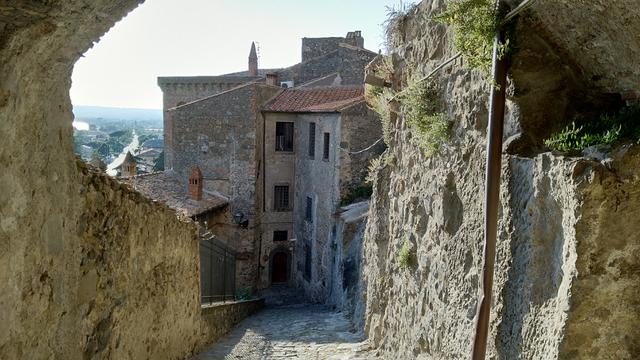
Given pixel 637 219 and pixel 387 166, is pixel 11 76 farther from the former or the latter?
pixel 387 166

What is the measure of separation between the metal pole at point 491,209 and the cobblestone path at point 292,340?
375cm

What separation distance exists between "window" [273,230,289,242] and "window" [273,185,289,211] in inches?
38.3

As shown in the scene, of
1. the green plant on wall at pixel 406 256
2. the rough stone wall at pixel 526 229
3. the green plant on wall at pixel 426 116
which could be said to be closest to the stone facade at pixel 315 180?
the green plant on wall at pixel 406 256

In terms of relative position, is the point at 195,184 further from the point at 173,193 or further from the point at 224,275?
the point at 224,275

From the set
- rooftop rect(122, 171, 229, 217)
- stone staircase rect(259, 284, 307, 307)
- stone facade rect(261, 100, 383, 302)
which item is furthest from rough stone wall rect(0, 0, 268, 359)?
stone staircase rect(259, 284, 307, 307)

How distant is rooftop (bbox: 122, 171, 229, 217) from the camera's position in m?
19.2

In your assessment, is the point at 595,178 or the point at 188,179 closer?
the point at 595,178

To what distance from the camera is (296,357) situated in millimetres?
8320

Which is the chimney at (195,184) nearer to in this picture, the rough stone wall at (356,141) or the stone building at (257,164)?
the stone building at (257,164)

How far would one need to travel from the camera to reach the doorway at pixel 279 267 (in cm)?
2301

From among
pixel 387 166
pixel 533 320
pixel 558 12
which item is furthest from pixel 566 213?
pixel 387 166

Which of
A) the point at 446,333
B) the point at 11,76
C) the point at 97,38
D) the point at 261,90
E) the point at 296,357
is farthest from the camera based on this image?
the point at 261,90

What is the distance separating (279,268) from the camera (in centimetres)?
2319

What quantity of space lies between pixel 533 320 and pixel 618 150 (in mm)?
1181
